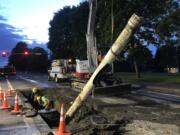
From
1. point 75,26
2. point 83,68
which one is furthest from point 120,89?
point 75,26

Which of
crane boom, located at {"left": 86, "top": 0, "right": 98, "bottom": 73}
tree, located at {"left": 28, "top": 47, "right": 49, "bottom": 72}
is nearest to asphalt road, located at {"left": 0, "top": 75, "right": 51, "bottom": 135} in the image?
crane boom, located at {"left": 86, "top": 0, "right": 98, "bottom": 73}

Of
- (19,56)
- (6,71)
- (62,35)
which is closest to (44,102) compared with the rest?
(6,71)

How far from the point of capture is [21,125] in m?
13.4

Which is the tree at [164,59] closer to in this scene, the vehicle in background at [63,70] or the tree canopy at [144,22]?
the tree canopy at [144,22]

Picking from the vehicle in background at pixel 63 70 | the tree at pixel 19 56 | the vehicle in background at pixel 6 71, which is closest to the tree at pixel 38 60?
the tree at pixel 19 56

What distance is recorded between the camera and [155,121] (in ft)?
47.0

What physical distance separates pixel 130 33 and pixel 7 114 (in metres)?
6.82

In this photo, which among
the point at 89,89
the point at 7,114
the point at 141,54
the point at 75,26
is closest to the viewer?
the point at 89,89

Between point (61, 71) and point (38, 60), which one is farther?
point (38, 60)

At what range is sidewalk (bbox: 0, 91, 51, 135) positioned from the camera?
39.9ft

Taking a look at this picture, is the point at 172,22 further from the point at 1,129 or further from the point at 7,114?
the point at 1,129

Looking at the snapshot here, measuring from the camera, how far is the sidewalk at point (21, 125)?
1217 cm

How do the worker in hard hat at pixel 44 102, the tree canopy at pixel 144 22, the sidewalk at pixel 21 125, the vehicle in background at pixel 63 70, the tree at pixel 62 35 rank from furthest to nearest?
the tree at pixel 62 35 → the vehicle in background at pixel 63 70 → the tree canopy at pixel 144 22 → the worker in hard hat at pixel 44 102 → the sidewalk at pixel 21 125

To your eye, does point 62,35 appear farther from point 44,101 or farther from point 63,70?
point 44,101
